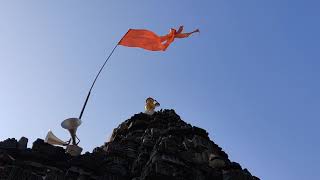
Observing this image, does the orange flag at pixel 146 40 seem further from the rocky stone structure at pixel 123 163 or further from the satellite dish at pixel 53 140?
the satellite dish at pixel 53 140

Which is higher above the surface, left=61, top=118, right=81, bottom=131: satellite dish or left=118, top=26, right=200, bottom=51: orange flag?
left=118, top=26, right=200, bottom=51: orange flag

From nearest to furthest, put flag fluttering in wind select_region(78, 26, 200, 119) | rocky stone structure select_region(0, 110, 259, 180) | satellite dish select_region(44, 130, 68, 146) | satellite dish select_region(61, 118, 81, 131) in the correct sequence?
rocky stone structure select_region(0, 110, 259, 180) < satellite dish select_region(61, 118, 81, 131) < satellite dish select_region(44, 130, 68, 146) < flag fluttering in wind select_region(78, 26, 200, 119)

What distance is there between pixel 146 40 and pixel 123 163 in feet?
51.4

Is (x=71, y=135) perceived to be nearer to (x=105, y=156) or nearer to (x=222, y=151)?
(x=105, y=156)

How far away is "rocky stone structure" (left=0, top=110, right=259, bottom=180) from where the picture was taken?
882 inches

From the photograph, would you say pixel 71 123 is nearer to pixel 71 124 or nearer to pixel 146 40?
pixel 71 124

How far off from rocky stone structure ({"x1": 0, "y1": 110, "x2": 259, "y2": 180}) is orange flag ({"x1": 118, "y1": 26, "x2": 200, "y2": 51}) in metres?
10.9

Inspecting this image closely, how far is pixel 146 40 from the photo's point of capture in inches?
1625

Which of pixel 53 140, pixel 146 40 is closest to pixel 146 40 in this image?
pixel 146 40

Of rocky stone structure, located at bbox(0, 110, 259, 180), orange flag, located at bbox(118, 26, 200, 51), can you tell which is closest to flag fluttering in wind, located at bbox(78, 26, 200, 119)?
orange flag, located at bbox(118, 26, 200, 51)

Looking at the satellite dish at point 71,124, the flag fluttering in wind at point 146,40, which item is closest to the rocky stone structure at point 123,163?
the satellite dish at point 71,124

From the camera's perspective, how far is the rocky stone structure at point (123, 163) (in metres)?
22.4

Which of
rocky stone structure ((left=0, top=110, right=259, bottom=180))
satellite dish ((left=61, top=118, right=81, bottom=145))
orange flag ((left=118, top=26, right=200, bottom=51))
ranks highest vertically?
orange flag ((left=118, top=26, right=200, bottom=51))

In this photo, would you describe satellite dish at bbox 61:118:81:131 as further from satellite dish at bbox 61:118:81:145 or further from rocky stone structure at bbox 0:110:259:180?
rocky stone structure at bbox 0:110:259:180
